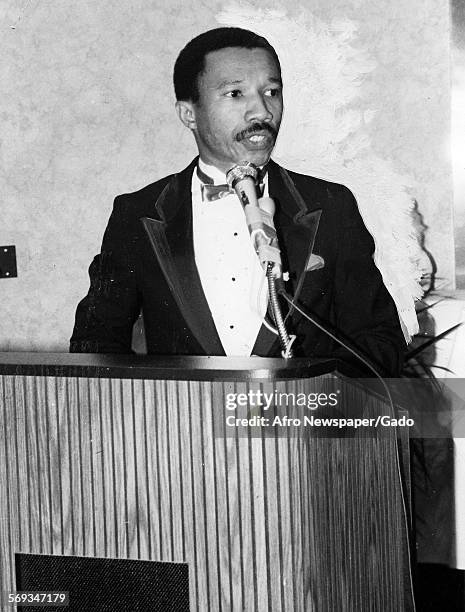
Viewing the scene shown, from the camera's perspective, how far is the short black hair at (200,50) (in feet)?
8.12

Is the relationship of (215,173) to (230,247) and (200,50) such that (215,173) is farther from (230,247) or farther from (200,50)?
(200,50)

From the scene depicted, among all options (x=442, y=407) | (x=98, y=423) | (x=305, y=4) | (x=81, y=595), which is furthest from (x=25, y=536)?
(x=305, y=4)

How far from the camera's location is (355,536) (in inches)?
62.7

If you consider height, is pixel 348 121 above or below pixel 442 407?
above

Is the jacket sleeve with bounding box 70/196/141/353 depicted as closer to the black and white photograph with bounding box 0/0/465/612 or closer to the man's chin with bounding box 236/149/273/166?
the black and white photograph with bounding box 0/0/465/612

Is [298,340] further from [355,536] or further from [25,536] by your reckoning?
[25,536]

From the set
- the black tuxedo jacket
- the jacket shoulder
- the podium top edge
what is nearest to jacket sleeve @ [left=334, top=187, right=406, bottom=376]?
the black tuxedo jacket

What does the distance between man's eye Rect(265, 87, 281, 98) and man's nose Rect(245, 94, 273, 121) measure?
16 mm

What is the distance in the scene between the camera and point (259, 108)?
247 cm

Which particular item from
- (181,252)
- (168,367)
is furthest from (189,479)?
(181,252)

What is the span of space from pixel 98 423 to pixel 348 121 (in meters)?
1.23

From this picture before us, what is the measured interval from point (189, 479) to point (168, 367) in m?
0.18

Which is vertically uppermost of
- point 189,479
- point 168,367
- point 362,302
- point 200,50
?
point 200,50

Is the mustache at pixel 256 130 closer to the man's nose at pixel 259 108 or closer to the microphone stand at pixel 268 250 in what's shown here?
the man's nose at pixel 259 108
